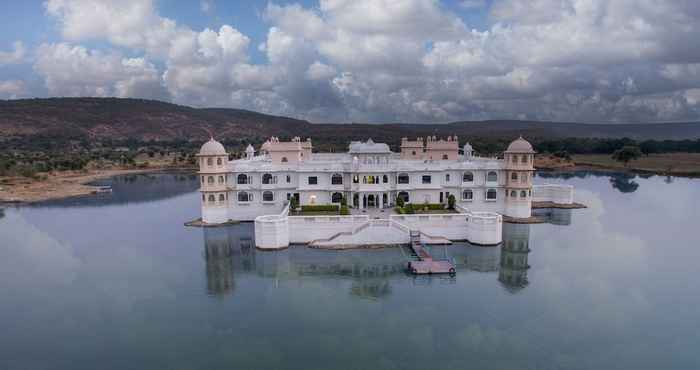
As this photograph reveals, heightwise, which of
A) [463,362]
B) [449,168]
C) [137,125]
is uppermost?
[137,125]

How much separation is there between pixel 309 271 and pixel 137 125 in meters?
141

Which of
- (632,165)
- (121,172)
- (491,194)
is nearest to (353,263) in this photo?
(491,194)

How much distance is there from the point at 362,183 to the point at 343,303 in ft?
52.9

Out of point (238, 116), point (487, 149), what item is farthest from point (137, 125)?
point (487, 149)

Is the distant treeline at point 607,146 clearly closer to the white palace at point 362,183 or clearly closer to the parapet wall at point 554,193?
the parapet wall at point 554,193

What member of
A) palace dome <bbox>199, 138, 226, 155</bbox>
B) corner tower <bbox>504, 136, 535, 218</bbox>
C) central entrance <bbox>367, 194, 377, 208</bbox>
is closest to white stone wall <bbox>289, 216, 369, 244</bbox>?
central entrance <bbox>367, 194, 377, 208</bbox>

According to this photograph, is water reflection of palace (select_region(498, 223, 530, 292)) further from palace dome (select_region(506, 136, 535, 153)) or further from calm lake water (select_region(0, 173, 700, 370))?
palace dome (select_region(506, 136, 535, 153))

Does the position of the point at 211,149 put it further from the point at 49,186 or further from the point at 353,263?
the point at 49,186

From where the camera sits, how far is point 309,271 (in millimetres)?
28141

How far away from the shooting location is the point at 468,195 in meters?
41.2

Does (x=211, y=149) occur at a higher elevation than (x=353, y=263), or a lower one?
higher

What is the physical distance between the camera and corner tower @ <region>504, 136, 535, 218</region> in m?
40.2

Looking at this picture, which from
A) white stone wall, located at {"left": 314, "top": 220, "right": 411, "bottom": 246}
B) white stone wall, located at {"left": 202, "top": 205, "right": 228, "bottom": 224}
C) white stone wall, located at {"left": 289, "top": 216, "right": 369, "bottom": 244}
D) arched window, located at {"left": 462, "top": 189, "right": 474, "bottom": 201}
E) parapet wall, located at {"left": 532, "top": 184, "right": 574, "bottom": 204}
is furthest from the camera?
parapet wall, located at {"left": 532, "top": 184, "right": 574, "bottom": 204}

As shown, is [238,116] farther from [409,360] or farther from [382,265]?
[409,360]
